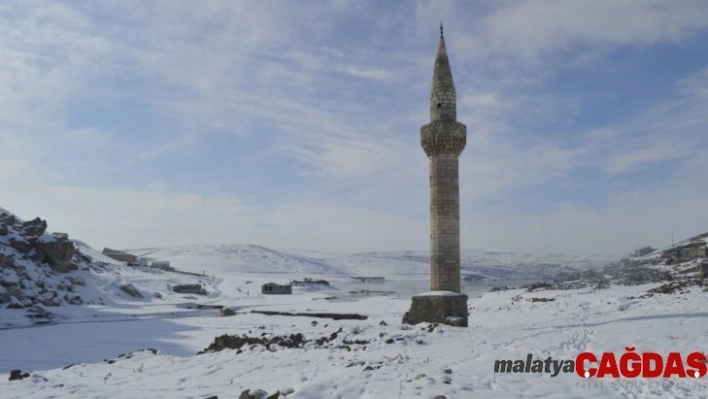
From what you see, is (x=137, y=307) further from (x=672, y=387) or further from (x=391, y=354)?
(x=672, y=387)

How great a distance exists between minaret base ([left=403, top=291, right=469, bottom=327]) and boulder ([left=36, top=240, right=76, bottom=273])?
126 feet

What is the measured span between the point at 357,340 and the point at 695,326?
1002 centimetres

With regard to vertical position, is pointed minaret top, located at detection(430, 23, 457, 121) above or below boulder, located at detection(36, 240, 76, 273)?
above

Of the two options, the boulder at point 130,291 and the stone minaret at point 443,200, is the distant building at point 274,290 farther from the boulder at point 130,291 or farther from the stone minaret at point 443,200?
the stone minaret at point 443,200

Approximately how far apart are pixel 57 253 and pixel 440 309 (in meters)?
40.1

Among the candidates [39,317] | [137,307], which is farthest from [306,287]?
[39,317]

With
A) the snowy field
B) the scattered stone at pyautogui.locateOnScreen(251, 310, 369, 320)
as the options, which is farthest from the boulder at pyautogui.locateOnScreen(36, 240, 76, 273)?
the snowy field

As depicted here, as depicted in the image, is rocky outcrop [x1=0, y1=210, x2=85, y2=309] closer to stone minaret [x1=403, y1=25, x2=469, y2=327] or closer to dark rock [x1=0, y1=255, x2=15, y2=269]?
dark rock [x1=0, y1=255, x2=15, y2=269]

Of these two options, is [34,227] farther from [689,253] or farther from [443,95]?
[689,253]

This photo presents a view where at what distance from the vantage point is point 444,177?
22266 mm

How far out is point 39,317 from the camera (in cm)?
3391

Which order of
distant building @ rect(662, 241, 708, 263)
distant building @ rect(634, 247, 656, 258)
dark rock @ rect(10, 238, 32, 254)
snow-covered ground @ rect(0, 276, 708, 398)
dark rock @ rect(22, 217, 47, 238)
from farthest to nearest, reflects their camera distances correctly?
distant building @ rect(634, 247, 656, 258)
distant building @ rect(662, 241, 708, 263)
dark rock @ rect(22, 217, 47, 238)
dark rock @ rect(10, 238, 32, 254)
snow-covered ground @ rect(0, 276, 708, 398)

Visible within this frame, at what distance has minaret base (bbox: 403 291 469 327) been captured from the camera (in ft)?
66.2

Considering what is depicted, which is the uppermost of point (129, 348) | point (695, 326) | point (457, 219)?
point (457, 219)
